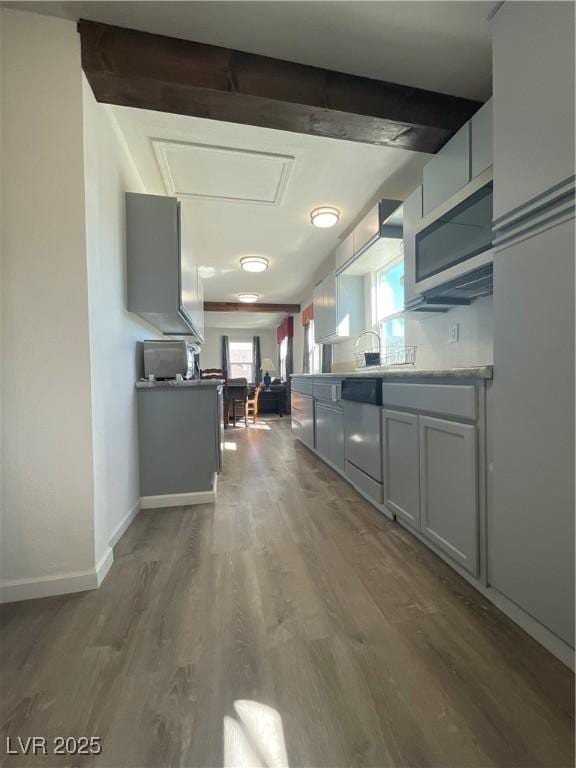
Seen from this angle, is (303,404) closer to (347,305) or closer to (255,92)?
(347,305)

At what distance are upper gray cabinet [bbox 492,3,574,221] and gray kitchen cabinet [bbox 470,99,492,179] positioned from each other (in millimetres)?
309

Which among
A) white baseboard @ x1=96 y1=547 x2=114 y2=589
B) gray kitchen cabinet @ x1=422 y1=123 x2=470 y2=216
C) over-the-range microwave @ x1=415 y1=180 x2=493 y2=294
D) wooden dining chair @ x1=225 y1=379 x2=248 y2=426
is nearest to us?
white baseboard @ x1=96 y1=547 x2=114 y2=589

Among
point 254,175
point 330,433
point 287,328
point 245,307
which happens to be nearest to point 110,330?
point 254,175

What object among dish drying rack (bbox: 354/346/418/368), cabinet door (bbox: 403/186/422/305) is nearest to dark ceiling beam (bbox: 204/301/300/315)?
dish drying rack (bbox: 354/346/418/368)

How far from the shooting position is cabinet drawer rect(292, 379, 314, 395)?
356 cm

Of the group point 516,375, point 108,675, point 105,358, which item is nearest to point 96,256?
point 105,358

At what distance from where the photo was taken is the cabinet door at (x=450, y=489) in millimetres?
1243

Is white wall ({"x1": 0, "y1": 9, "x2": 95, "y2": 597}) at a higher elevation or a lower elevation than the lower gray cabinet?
higher

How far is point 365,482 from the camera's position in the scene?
216cm

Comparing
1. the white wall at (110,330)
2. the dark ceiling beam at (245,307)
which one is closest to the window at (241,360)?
the dark ceiling beam at (245,307)

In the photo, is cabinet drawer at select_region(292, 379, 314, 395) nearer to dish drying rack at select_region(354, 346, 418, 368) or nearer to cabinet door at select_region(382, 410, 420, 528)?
dish drying rack at select_region(354, 346, 418, 368)

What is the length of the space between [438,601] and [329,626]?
46cm

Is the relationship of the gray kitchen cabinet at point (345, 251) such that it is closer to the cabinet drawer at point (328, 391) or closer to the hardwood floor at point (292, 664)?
the cabinet drawer at point (328, 391)

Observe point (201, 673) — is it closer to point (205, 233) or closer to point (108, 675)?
point (108, 675)
